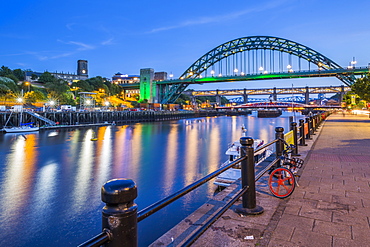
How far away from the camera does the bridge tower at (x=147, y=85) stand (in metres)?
93.6

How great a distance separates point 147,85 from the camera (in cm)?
9462

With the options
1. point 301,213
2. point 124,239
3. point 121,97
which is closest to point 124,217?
point 124,239

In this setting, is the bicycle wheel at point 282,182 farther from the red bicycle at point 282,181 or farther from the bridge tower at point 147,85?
the bridge tower at point 147,85

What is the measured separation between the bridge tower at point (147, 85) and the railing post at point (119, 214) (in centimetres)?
9383

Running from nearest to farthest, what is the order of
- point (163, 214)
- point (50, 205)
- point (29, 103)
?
point (163, 214)
point (50, 205)
point (29, 103)

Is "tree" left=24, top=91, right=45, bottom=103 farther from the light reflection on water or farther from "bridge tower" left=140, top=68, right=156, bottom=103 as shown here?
the light reflection on water

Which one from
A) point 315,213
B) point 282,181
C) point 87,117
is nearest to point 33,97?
point 87,117

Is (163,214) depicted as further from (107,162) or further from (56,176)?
(107,162)

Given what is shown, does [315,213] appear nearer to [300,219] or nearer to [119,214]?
[300,219]

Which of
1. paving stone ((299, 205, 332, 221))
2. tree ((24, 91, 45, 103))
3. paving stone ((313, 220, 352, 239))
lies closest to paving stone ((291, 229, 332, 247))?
paving stone ((313, 220, 352, 239))

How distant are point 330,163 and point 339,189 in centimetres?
289

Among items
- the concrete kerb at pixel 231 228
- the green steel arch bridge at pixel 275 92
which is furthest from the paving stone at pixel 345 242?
the green steel arch bridge at pixel 275 92

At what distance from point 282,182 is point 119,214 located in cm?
401

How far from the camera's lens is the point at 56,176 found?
1520 centimetres
